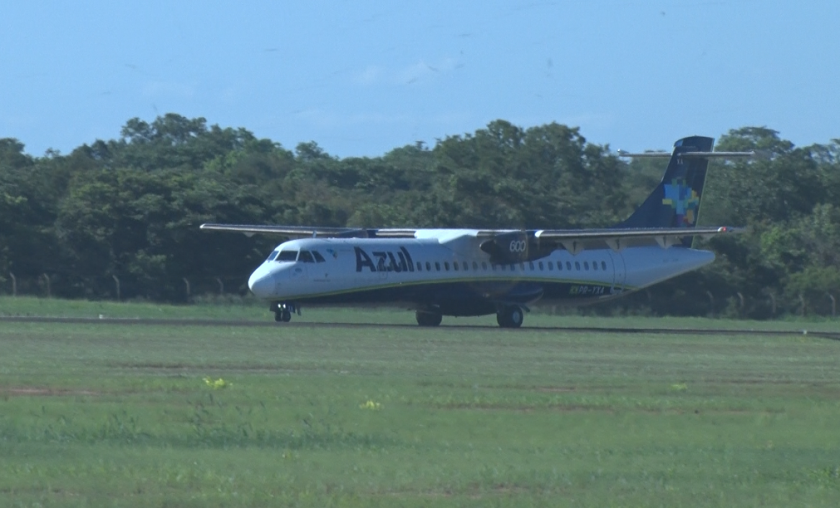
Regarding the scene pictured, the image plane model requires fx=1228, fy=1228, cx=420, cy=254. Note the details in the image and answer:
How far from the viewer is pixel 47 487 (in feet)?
31.6

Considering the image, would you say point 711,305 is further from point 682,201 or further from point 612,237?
point 612,237

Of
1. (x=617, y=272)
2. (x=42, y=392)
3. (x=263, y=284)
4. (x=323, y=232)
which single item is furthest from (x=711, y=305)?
(x=42, y=392)

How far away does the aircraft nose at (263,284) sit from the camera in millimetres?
32875

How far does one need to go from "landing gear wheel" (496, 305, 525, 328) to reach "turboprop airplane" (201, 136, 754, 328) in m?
0.03

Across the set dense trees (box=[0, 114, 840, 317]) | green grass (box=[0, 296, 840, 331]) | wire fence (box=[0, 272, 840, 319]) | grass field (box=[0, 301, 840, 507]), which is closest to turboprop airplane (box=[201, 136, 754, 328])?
green grass (box=[0, 296, 840, 331])

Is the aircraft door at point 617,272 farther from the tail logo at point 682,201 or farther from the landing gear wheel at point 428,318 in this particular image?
the landing gear wheel at point 428,318

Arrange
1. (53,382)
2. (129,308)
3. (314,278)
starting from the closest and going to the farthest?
1. (53,382)
2. (314,278)
3. (129,308)

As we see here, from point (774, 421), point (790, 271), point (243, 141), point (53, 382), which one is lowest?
point (53, 382)

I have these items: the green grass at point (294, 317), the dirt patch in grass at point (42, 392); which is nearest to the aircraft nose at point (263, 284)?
the green grass at point (294, 317)

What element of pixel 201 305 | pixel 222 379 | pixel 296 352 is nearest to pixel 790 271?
pixel 201 305

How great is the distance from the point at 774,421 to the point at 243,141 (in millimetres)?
107491

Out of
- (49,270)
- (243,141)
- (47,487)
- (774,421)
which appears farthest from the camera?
(243,141)

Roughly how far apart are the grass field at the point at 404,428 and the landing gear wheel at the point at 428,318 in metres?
12.2

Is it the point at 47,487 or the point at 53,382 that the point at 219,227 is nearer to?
the point at 53,382
